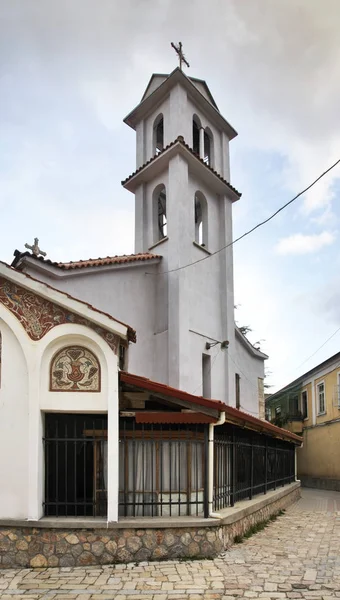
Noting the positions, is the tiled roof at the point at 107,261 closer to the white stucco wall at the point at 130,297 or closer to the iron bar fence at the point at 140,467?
the white stucco wall at the point at 130,297

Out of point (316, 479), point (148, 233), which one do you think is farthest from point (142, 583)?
point (316, 479)

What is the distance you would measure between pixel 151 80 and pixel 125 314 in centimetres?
796

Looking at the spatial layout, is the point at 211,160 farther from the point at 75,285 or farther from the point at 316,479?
the point at 316,479

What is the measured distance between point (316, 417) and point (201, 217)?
54.1ft

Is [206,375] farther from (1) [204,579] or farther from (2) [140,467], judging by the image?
(1) [204,579]

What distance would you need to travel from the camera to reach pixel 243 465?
40.3 feet

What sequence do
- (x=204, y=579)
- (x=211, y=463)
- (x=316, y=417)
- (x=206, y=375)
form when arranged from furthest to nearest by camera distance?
(x=316, y=417) → (x=206, y=375) → (x=211, y=463) → (x=204, y=579)

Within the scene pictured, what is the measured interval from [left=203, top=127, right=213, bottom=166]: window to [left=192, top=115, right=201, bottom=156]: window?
37cm

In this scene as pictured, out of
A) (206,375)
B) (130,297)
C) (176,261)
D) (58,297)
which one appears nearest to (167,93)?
(176,261)

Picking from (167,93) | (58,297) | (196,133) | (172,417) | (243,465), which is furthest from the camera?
(196,133)

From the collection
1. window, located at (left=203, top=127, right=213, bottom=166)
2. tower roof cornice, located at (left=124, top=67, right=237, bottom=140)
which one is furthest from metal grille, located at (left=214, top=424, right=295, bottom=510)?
tower roof cornice, located at (left=124, top=67, right=237, bottom=140)

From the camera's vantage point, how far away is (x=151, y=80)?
16.8m

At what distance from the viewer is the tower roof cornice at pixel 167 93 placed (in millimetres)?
15625

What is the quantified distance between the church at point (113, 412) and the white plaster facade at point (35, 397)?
0.02 metres
